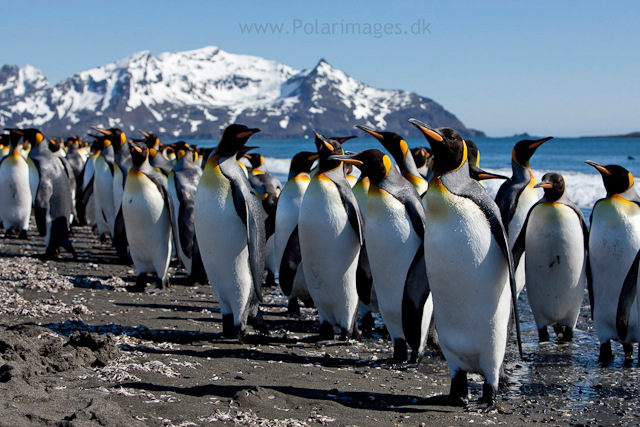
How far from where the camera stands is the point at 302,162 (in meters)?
6.98

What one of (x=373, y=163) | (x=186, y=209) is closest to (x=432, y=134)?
(x=373, y=163)

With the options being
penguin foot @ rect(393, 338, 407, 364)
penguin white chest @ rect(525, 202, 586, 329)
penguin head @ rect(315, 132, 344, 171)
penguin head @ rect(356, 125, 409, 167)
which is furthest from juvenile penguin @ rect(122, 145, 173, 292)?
penguin white chest @ rect(525, 202, 586, 329)

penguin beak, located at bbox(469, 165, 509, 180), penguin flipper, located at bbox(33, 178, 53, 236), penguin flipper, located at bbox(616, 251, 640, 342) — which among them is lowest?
penguin flipper, located at bbox(616, 251, 640, 342)

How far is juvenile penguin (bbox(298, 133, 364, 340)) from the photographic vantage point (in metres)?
5.30

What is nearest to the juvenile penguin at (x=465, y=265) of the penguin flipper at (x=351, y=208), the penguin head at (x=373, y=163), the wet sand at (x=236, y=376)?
the wet sand at (x=236, y=376)

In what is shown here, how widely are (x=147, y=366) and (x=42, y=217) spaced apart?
21.8 feet

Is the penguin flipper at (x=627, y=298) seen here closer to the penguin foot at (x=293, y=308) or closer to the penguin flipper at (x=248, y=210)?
the penguin flipper at (x=248, y=210)

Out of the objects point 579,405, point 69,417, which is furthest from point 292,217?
point 69,417

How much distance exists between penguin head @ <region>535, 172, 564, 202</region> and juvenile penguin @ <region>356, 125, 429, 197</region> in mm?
1216

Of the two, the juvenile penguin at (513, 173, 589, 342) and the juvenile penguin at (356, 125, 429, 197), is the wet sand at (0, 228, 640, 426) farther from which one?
the juvenile penguin at (356, 125, 429, 197)

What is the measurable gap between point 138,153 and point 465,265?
15.2ft

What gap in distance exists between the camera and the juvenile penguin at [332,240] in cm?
530

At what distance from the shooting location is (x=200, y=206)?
526 centimetres

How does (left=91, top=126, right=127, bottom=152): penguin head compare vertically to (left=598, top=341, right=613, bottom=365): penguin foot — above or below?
above
